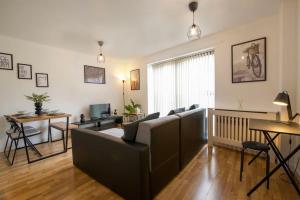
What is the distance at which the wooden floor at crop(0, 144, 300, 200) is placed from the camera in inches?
66.3

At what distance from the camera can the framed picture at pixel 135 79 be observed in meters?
5.10

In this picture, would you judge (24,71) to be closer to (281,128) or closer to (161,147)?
(161,147)

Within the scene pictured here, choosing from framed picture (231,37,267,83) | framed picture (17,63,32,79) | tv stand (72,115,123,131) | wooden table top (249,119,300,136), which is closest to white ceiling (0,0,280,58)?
framed picture (231,37,267,83)

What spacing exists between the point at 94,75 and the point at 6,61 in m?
1.99

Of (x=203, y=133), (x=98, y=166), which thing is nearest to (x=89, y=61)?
(x=98, y=166)

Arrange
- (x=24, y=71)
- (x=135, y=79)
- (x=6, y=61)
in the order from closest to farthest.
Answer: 1. (x=6, y=61)
2. (x=24, y=71)
3. (x=135, y=79)

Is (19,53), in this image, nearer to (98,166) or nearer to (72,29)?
(72,29)

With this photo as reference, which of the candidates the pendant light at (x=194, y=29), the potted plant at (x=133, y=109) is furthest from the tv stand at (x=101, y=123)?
the pendant light at (x=194, y=29)

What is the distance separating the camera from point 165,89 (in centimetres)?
450

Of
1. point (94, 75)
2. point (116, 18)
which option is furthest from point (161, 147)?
point (94, 75)

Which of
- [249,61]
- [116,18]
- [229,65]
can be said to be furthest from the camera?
[229,65]

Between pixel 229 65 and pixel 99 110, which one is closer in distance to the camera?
pixel 229 65

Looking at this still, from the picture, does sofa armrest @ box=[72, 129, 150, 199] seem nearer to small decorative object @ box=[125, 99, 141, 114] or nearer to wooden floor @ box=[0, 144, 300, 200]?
wooden floor @ box=[0, 144, 300, 200]

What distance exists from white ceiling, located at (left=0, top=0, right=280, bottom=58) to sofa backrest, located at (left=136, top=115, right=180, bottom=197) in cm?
167
